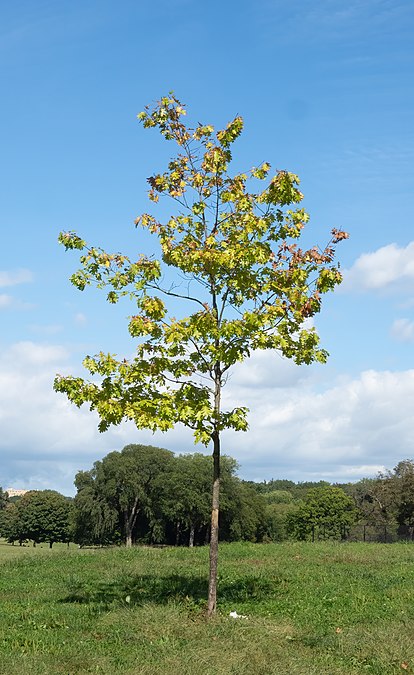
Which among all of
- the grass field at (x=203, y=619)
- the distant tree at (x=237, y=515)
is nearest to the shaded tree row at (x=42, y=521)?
the distant tree at (x=237, y=515)

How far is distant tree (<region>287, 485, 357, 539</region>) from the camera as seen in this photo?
90188mm

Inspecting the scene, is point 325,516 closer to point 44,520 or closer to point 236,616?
point 44,520

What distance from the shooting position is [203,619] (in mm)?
14156

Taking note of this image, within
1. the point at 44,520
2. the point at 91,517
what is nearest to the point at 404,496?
the point at 91,517

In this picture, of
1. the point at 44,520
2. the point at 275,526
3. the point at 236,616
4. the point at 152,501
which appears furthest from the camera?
the point at 275,526

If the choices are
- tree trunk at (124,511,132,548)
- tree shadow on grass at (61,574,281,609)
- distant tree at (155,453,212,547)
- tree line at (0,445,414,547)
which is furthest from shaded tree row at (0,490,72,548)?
tree shadow on grass at (61,574,281,609)

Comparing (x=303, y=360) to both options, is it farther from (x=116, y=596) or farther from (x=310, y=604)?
(x=116, y=596)

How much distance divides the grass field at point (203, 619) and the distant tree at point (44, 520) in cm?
6757

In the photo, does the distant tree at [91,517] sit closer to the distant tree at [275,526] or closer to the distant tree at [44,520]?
the distant tree at [44,520]

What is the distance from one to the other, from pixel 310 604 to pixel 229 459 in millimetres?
60997

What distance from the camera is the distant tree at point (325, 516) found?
90.2 metres

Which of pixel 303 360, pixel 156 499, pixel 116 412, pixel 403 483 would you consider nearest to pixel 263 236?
pixel 303 360

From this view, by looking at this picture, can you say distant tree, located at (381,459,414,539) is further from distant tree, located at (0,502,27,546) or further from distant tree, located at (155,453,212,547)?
distant tree, located at (0,502,27,546)

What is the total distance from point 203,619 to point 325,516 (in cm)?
8116
